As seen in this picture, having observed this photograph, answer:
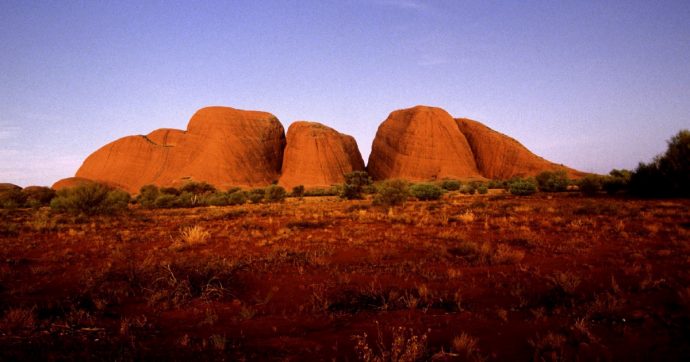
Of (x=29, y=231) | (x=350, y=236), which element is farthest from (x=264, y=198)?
(x=350, y=236)

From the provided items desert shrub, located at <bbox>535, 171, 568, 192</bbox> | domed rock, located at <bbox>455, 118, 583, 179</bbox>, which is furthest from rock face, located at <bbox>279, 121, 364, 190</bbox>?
desert shrub, located at <bbox>535, 171, 568, 192</bbox>

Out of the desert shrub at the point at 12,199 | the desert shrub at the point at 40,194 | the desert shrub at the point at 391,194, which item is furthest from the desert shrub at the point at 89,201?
the desert shrub at the point at 40,194

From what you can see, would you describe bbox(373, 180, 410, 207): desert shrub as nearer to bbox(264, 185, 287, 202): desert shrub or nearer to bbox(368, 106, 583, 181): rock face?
bbox(264, 185, 287, 202): desert shrub

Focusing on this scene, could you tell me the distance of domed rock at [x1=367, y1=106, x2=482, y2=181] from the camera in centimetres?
4819

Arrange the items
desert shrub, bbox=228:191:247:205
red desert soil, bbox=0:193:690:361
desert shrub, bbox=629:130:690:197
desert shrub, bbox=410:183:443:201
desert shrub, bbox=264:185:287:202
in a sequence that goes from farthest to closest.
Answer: desert shrub, bbox=264:185:287:202 < desert shrub, bbox=228:191:247:205 < desert shrub, bbox=410:183:443:201 < desert shrub, bbox=629:130:690:197 < red desert soil, bbox=0:193:690:361

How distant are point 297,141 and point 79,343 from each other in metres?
49.5

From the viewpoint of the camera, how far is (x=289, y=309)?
4152 millimetres

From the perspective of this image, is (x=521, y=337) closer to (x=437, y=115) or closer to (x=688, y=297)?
(x=688, y=297)

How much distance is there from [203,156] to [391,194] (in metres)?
38.1

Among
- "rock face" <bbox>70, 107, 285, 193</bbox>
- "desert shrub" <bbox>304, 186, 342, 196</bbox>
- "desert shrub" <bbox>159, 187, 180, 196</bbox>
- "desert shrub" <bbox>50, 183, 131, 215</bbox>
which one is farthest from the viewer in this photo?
"rock face" <bbox>70, 107, 285, 193</bbox>

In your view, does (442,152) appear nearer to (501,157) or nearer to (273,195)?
(501,157)

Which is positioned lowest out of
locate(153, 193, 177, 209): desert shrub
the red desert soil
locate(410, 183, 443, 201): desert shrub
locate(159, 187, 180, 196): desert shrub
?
the red desert soil

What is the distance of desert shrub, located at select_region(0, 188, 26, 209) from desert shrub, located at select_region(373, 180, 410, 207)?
90.3 ft

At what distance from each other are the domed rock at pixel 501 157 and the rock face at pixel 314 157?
19.2m
